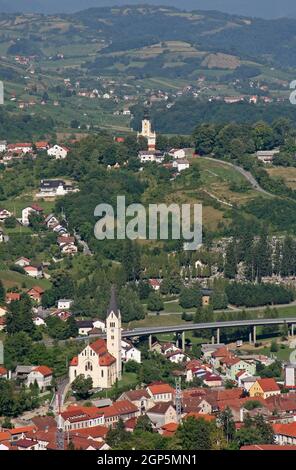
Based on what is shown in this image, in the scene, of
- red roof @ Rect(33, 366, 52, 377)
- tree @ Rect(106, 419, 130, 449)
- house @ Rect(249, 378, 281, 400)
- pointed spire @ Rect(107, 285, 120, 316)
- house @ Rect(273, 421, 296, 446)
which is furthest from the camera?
pointed spire @ Rect(107, 285, 120, 316)

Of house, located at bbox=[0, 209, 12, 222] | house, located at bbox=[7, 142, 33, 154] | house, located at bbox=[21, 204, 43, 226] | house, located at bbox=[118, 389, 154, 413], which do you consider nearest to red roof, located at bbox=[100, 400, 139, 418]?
house, located at bbox=[118, 389, 154, 413]

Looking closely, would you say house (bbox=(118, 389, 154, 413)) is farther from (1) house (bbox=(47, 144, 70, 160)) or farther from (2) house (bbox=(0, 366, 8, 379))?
(1) house (bbox=(47, 144, 70, 160))

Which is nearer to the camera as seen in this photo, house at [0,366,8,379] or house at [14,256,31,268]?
house at [0,366,8,379]

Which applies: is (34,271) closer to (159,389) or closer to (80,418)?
(159,389)

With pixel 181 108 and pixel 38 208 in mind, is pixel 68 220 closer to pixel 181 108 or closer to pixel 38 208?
pixel 38 208

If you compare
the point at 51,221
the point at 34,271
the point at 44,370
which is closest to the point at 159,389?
the point at 44,370

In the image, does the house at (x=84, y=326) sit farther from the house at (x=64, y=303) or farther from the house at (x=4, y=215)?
the house at (x=4, y=215)
